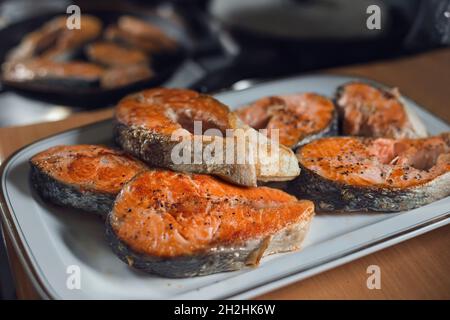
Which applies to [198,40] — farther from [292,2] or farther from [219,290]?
[219,290]

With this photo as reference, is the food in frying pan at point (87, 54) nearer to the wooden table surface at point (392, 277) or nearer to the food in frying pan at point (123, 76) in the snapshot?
the food in frying pan at point (123, 76)

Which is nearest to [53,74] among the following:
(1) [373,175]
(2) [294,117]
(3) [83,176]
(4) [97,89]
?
(4) [97,89]

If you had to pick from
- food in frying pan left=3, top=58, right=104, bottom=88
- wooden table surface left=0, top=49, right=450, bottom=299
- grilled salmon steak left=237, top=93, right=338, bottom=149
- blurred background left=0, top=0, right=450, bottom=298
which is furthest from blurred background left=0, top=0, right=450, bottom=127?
wooden table surface left=0, top=49, right=450, bottom=299

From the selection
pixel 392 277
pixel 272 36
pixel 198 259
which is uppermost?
pixel 272 36

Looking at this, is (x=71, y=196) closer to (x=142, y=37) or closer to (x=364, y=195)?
(x=364, y=195)

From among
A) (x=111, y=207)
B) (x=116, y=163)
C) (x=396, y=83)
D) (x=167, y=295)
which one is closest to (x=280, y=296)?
(x=167, y=295)

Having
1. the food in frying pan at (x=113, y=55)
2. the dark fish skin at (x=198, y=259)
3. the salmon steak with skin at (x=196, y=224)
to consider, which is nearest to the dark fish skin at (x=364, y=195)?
the salmon steak with skin at (x=196, y=224)
